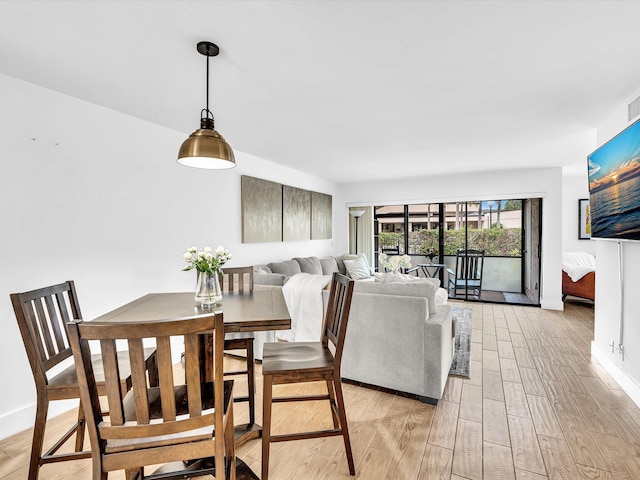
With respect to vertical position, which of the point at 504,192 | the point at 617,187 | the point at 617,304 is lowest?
the point at 617,304

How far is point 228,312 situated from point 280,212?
11.3ft

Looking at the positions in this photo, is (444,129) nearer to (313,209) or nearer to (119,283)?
(313,209)

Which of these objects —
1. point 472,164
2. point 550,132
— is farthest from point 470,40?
point 472,164

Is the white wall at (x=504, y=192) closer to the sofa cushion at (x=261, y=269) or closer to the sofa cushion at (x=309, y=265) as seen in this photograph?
the sofa cushion at (x=309, y=265)

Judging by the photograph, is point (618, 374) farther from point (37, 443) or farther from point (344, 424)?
point (37, 443)

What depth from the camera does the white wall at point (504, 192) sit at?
5.46m

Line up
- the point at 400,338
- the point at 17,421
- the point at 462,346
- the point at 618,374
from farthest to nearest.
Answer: the point at 462,346
the point at 618,374
the point at 400,338
the point at 17,421

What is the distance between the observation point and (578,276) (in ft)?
18.0

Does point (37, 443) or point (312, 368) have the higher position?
point (312, 368)

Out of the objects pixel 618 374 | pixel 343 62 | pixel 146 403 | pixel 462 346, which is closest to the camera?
pixel 146 403

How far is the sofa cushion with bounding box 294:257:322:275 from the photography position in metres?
5.17

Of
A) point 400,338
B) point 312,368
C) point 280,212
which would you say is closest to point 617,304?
point 400,338

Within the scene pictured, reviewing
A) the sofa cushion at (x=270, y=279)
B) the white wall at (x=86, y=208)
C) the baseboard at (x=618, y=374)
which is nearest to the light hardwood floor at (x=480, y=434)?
the baseboard at (x=618, y=374)

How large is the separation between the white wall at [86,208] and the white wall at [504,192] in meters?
3.98
